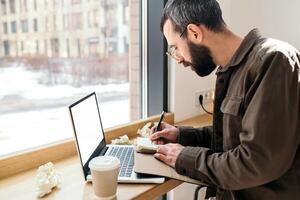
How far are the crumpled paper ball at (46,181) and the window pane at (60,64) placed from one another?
325 mm

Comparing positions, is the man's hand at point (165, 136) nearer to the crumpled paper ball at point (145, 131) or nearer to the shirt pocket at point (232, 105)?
the crumpled paper ball at point (145, 131)

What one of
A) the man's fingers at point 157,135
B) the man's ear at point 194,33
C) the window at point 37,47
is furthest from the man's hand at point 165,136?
the window at point 37,47

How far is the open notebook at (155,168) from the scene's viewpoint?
121 centimetres

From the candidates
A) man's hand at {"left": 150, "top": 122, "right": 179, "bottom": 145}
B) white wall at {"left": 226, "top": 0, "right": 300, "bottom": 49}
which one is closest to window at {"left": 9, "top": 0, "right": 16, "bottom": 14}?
man's hand at {"left": 150, "top": 122, "right": 179, "bottom": 145}

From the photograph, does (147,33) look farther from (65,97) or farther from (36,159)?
(36,159)

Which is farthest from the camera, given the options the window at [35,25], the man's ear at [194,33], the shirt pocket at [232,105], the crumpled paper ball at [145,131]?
the crumpled paper ball at [145,131]

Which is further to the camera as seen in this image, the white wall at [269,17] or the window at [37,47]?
the white wall at [269,17]

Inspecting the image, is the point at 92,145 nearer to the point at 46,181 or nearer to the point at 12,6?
the point at 46,181

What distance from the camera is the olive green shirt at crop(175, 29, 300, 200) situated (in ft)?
3.17

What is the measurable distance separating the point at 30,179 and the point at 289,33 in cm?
205

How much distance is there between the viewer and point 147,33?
6.93 ft

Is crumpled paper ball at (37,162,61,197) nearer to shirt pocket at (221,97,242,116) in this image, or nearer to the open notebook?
the open notebook

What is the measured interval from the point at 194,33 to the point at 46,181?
2.38ft

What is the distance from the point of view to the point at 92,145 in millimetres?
1385
